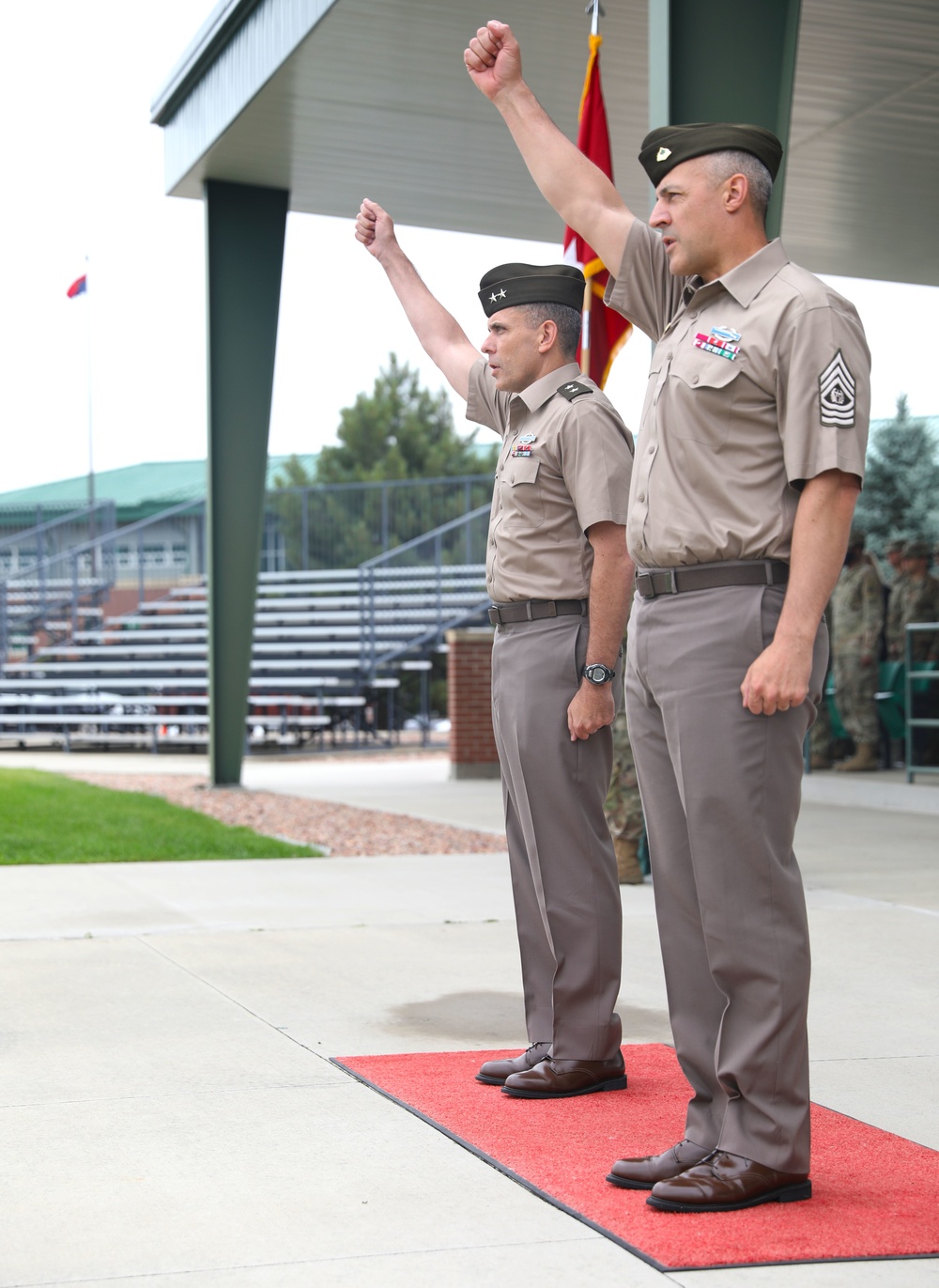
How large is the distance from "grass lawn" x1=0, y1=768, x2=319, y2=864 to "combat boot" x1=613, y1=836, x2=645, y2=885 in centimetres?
217

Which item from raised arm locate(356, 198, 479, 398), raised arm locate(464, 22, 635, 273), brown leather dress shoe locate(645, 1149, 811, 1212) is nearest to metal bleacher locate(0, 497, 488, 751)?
raised arm locate(356, 198, 479, 398)

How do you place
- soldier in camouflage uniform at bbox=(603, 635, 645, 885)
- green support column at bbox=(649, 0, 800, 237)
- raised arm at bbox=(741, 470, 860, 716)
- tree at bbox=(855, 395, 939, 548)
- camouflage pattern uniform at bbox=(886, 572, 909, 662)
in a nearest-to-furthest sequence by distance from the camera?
1. raised arm at bbox=(741, 470, 860, 716)
2. green support column at bbox=(649, 0, 800, 237)
3. soldier in camouflage uniform at bbox=(603, 635, 645, 885)
4. camouflage pattern uniform at bbox=(886, 572, 909, 662)
5. tree at bbox=(855, 395, 939, 548)

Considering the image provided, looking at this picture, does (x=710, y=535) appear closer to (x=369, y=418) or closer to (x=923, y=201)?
(x=923, y=201)

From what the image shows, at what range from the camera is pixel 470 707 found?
615 inches

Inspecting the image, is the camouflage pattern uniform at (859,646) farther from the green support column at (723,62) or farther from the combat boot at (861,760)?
the green support column at (723,62)

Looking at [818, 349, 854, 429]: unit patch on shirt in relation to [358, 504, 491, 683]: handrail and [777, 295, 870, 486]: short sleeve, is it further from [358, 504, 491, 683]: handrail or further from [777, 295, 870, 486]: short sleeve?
[358, 504, 491, 683]: handrail

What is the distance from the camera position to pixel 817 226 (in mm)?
13406

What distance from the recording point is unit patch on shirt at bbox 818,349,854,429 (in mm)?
2805

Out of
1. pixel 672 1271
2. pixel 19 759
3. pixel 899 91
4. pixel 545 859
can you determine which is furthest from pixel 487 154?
pixel 19 759

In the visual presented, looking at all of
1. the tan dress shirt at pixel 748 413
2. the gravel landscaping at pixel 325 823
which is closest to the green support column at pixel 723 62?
the tan dress shirt at pixel 748 413

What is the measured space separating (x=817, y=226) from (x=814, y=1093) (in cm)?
Answer: 1100

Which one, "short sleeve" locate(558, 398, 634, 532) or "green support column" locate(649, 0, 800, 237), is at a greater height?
"green support column" locate(649, 0, 800, 237)

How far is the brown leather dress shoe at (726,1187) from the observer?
2.83 m

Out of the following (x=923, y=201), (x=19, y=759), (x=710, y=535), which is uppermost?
(x=923, y=201)
